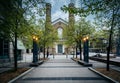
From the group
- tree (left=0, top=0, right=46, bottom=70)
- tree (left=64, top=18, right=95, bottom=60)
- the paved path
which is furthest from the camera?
tree (left=64, top=18, right=95, bottom=60)

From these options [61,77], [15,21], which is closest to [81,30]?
[15,21]

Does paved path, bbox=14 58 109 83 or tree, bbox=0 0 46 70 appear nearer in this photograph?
paved path, bbox=14 58 109 83

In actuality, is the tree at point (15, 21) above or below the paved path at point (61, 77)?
above

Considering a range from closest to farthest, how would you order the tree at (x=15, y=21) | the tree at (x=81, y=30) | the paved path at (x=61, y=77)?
1. the paved path at (x=61, y=77)
2. the tree at (x=15, y=21)
3. the tree at (x=81, y=30)

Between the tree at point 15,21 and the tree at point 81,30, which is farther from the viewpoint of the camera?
the tree at point 81,30

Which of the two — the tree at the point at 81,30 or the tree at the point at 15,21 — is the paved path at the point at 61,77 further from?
the tree at the point at 81,30

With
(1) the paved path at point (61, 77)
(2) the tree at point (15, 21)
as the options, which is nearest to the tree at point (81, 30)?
(1) the paved path at point (61, 77)

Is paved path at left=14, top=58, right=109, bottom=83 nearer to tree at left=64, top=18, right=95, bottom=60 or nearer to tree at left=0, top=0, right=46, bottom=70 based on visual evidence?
tree at left=0, top=0, right=46, bottom=70

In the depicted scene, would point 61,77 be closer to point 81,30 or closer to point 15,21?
point 15,21

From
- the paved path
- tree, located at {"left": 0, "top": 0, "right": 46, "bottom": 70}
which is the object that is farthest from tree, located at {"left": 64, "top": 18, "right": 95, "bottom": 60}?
tree, located at {"left": 0, "top": 0, "right": 46, "bottom": 70}

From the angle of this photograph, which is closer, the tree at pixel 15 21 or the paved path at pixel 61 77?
the paved path at pixel 61 77

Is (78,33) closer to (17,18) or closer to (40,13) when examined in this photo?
(40,13)

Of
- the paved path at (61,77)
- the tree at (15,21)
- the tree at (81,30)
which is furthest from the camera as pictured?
the tree at (81,30)

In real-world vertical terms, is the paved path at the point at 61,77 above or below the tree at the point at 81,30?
below
